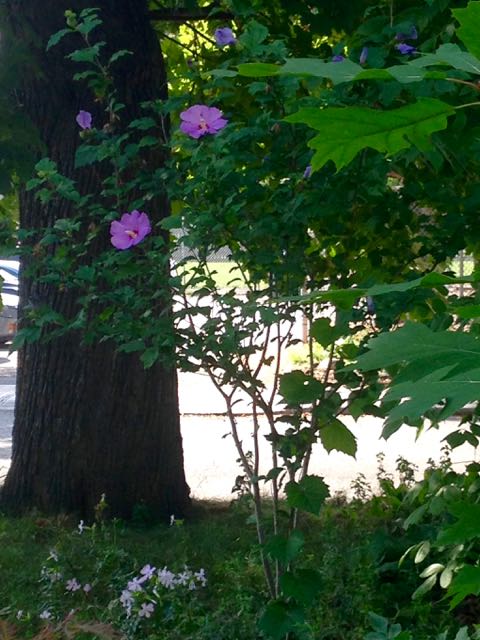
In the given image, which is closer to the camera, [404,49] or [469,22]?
[469,22]

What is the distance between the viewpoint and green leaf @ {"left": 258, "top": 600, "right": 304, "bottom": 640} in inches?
148

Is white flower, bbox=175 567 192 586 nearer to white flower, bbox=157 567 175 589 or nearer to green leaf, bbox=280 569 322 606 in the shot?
white flower, bbox=157 567 175 589

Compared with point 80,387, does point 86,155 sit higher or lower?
higher

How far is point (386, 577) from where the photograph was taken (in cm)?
496

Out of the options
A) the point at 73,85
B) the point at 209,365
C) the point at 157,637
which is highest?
the point at 73,85

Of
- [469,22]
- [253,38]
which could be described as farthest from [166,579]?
[469,22]

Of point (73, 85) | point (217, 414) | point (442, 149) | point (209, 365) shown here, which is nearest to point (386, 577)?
point (209, 365)

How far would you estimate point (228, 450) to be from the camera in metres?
9.76

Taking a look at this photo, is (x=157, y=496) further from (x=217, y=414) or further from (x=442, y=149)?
(x=217, y=414)

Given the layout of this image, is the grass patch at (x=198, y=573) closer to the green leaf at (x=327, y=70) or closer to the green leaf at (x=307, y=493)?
the green leaf at (x=307, y=493)

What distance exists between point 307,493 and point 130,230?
1116 millimetres

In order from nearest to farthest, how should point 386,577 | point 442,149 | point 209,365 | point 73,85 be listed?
point 442,149, point 209,365, point 386,577, point 73,85

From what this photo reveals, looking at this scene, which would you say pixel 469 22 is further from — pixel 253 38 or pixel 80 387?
pixel 80 387

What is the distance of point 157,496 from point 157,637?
2.16 meters
